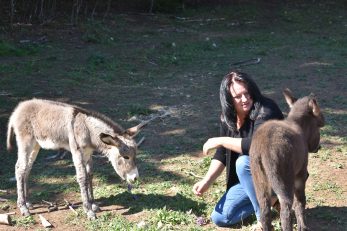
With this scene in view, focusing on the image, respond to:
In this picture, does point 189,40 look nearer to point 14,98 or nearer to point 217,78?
point 217,78

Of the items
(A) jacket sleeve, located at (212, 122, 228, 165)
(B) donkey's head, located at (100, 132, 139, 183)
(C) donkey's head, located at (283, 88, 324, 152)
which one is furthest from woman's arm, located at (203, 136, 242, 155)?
(B) donkey's head, located at (100, 132, 139, 183)

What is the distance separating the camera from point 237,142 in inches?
191

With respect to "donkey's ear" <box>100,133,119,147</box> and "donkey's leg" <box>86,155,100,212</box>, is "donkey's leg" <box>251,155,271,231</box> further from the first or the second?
"donkey's leg" <box>86,155,100,212</box>

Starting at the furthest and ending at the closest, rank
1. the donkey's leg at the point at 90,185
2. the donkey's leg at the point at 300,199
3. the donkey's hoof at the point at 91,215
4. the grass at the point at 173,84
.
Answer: the grass at the point at 173,84, the donkey's leg at the point at 90,185, the donkey's hoof at the point at 91,215, the donkey's leg at the point at 300,199

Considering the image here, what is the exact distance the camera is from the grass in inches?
232

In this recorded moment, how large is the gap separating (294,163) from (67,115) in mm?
2571

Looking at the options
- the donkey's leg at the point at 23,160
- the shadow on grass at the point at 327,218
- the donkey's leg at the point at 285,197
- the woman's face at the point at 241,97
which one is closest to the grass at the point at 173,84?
the shadow on grass at the point at 327,218

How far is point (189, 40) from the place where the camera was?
49.9 feet

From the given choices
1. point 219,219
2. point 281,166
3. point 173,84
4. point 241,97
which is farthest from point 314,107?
point 173,84

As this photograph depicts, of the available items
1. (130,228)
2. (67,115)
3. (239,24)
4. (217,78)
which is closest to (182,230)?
(130,228)

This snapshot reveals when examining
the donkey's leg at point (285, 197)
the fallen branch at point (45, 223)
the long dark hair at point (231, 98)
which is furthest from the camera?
the fallen branch at point (45, 223)

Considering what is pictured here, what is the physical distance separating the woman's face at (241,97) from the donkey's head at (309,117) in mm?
381

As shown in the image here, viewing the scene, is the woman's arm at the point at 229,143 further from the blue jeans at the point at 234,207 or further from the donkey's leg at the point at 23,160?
the donkey's leg at the point at 23,160

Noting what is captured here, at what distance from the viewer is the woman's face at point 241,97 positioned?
4938mm
